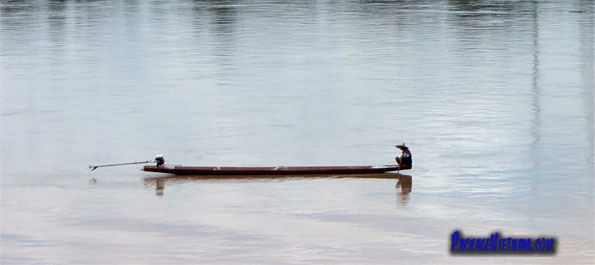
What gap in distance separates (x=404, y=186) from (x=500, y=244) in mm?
4171

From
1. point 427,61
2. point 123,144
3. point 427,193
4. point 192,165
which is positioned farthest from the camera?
point 427,61

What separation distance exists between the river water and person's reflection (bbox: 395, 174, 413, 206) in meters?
0.06

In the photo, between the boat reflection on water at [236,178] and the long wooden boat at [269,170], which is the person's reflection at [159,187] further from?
the long wooden boat at [269,170]

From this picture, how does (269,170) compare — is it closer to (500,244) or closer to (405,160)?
(405,160)

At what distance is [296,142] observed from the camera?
26.3m

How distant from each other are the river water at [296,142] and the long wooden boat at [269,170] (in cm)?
26

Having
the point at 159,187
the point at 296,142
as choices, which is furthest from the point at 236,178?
the point at 296,142

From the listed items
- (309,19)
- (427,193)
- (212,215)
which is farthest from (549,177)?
(309,19)

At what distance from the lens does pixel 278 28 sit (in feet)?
172

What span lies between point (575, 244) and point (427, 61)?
21.5 metres

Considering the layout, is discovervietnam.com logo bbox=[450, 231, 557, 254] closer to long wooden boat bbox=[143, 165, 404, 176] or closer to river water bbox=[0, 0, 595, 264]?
river water bbox=[0, 0, 595, 264]

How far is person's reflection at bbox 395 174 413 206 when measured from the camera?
858 inches

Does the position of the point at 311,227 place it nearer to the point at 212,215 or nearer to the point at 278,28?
the point at 212,215

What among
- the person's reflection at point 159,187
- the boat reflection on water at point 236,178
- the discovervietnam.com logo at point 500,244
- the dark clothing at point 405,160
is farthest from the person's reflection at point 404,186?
the person's reflection at point 159,187
